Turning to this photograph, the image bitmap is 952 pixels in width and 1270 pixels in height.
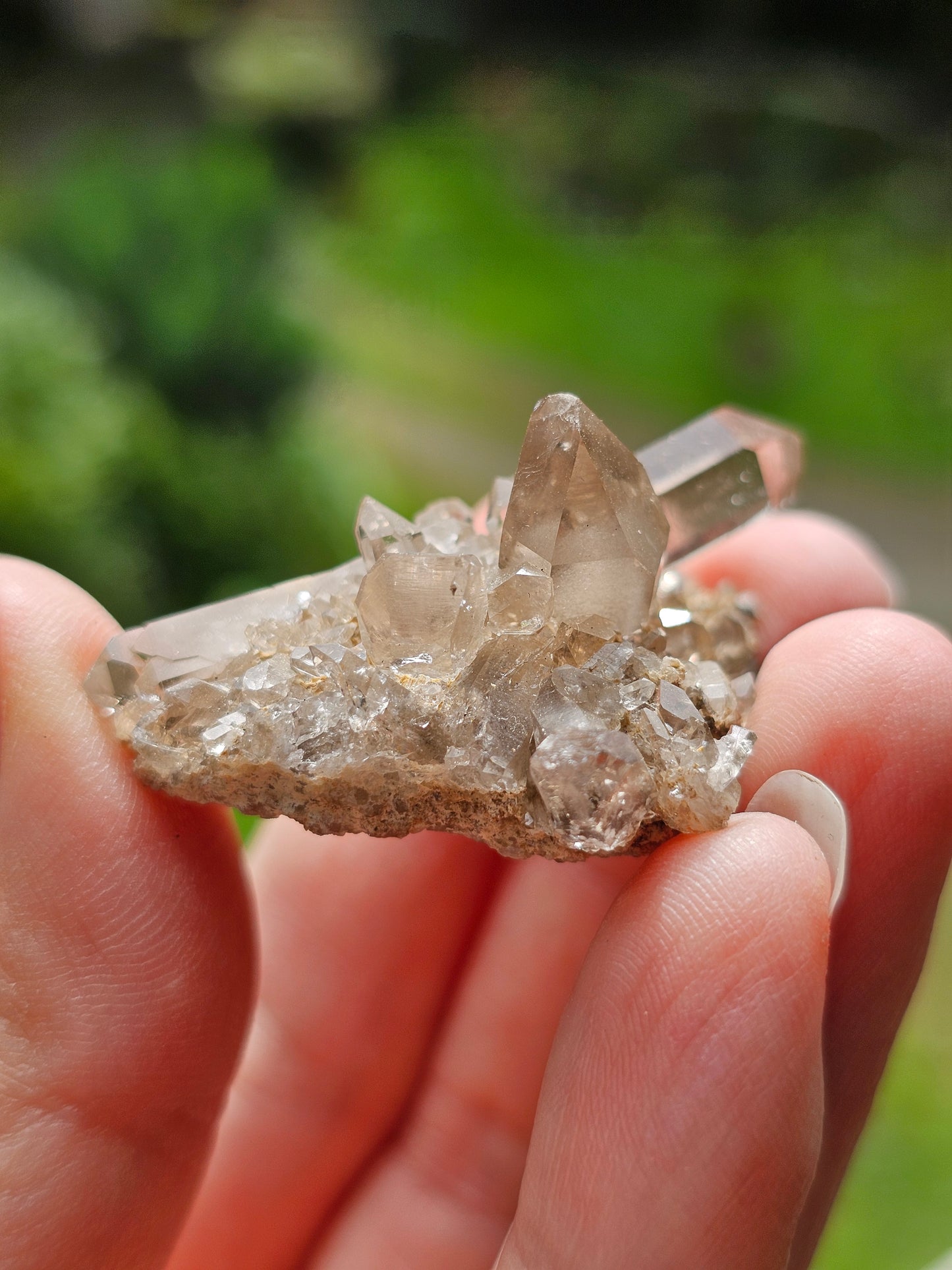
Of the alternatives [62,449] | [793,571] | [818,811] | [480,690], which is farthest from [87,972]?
[62,449]

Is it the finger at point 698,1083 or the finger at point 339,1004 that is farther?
the finger at point 339,1004

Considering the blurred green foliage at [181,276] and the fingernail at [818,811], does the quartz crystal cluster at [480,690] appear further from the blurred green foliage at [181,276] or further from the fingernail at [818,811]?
the blurred green foliage at [181,276]

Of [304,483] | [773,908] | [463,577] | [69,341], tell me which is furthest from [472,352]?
[773,908]

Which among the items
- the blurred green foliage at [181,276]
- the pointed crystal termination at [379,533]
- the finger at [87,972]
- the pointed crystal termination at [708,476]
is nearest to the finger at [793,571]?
the pointed crystal termination at [708,476]

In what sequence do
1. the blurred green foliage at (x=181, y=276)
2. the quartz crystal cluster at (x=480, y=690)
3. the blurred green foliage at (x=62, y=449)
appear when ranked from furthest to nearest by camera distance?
the blurred green foliage at (x=181, y=276)
the blurred green foliage at (x=62, y=449)
the quartz crystal cluster at (x=480, y=690)

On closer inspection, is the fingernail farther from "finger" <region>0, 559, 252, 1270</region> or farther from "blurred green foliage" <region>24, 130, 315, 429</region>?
"blurred green foliage" <region>24, 130, 315, 429</region>

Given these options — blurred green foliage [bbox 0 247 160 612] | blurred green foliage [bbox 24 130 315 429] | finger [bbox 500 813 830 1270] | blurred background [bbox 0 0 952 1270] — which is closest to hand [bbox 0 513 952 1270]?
finger [bbox 500 813 830 1270]

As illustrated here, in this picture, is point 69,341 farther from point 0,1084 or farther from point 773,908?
point 773,908
